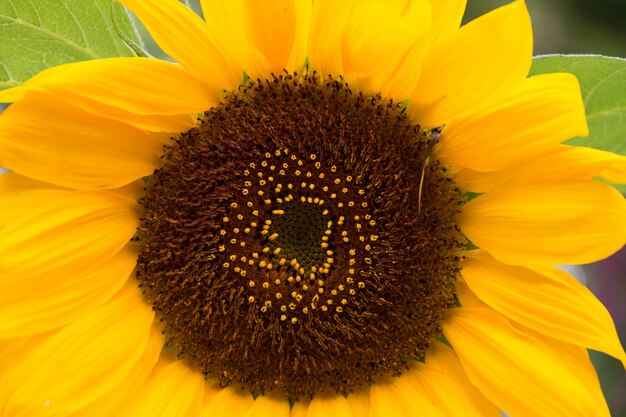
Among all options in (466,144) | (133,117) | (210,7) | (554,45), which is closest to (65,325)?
(133,117)

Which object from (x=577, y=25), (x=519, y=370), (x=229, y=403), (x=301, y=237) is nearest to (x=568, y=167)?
(x=519, y=370)

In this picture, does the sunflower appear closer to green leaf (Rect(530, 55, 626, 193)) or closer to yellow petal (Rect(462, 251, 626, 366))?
yellow petal (Rect(462, 251, 626, 366))

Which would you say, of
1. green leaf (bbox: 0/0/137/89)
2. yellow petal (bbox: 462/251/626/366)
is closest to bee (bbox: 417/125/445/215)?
yellow petal (bbox: 462/251/626/366)

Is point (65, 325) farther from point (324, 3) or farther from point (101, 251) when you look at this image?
point (324, 3)

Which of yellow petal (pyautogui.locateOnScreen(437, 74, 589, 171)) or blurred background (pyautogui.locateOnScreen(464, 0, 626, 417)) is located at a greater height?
blurred background (pyautogui.locateOnScreen(464, 0, 626, 417))

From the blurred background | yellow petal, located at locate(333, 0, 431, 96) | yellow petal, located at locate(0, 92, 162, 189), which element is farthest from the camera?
the blurred background

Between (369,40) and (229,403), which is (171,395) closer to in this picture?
(229,403)
